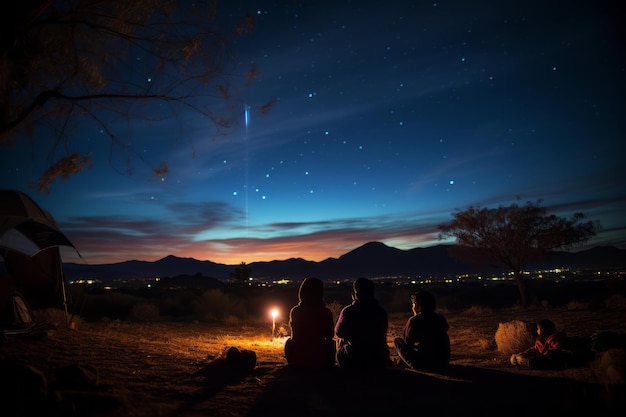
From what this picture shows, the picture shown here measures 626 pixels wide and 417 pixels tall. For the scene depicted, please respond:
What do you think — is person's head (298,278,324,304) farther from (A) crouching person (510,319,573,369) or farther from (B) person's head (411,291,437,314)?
(A) crouching person (510,319,573,369)

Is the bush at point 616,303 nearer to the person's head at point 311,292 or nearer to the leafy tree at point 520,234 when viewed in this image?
the leafy tree at point 520,234

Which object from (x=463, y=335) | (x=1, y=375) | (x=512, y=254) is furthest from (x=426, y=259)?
(x=1, y=375)

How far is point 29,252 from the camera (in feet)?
34.3

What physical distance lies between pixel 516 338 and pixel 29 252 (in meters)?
12.4

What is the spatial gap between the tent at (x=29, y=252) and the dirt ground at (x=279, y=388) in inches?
124

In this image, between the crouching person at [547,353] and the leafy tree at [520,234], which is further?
the leafy tree at [520,234]

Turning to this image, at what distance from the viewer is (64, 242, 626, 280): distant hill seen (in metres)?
128

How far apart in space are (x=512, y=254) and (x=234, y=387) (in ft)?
71.7

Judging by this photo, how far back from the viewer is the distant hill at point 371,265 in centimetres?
12788

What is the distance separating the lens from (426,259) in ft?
467

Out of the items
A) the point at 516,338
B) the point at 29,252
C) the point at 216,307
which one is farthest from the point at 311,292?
the point at 216,307

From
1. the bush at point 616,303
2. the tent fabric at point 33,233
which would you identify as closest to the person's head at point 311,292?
the tent fabric at point 33,233

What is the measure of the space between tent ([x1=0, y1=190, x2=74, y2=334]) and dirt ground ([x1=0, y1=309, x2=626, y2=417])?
3.14m

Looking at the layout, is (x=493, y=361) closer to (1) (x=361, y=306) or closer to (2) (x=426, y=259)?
(1) (x=361, y=306)
